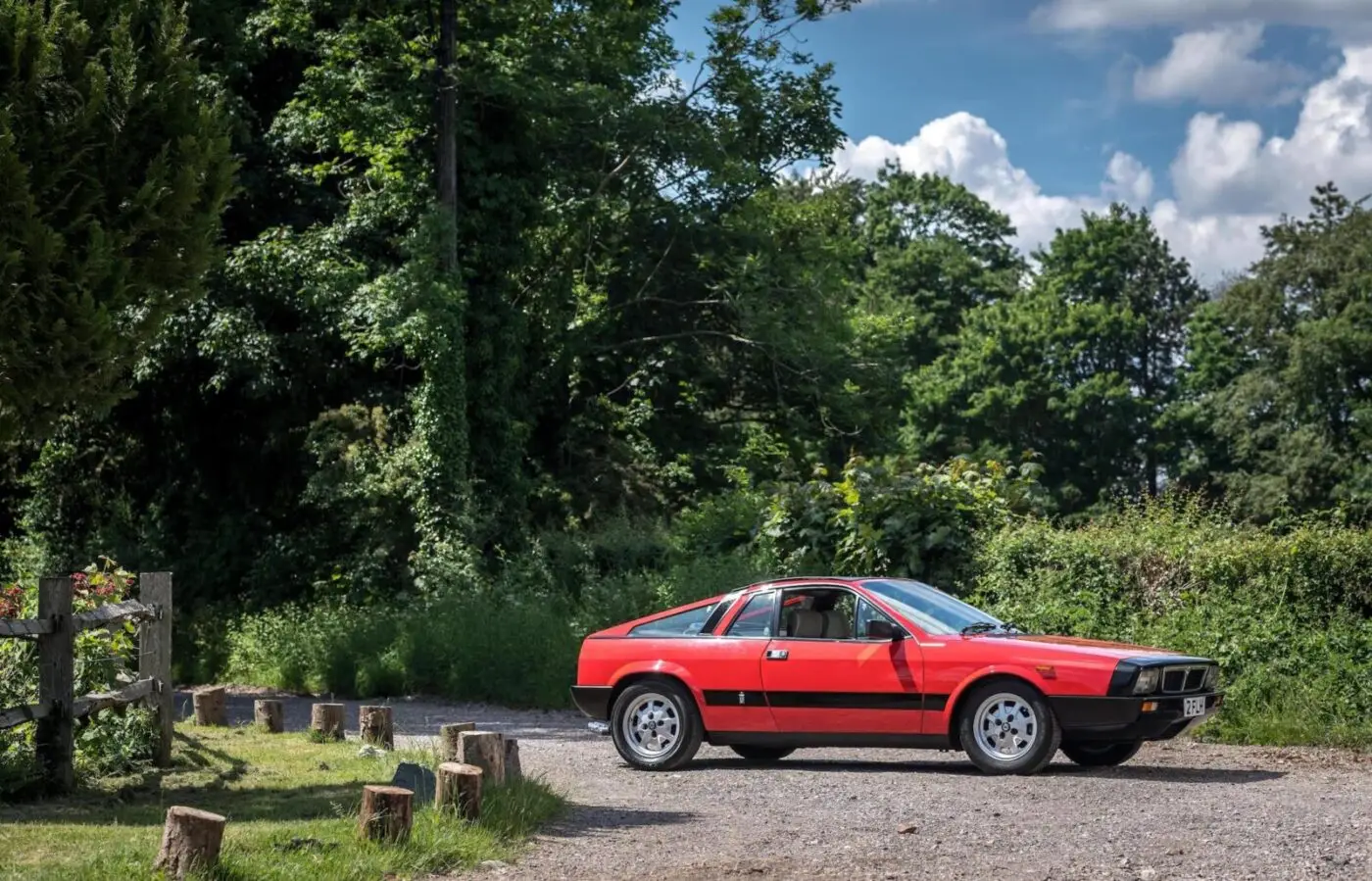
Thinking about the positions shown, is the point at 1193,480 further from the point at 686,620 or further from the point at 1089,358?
the point at 686,620

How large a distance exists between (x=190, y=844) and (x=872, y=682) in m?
6.59

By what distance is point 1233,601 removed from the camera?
678 inches

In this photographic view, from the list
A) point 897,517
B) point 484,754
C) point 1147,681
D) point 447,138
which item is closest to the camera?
point 484,754

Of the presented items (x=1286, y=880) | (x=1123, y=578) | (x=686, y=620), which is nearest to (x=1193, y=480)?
(x=1123, y=578)

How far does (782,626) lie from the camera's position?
1424 centimetres

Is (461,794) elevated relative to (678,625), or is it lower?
lower

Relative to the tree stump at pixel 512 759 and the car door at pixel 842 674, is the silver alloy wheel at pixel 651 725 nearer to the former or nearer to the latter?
the car door at pixel 842 674

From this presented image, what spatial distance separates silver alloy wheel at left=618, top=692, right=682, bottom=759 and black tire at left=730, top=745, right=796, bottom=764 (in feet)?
2.88

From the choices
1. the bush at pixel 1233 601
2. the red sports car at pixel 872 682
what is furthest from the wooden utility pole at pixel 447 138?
the red sports car at pixel 872 682

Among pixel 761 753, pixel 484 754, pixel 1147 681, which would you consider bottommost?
pixel 761 753

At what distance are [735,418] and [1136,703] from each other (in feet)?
88.5

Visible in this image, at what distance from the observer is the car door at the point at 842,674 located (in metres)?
13.5

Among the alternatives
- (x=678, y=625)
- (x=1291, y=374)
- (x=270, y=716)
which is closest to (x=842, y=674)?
(x=678, y=625)

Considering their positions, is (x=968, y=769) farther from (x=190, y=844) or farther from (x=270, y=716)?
(x=190, y=844)
